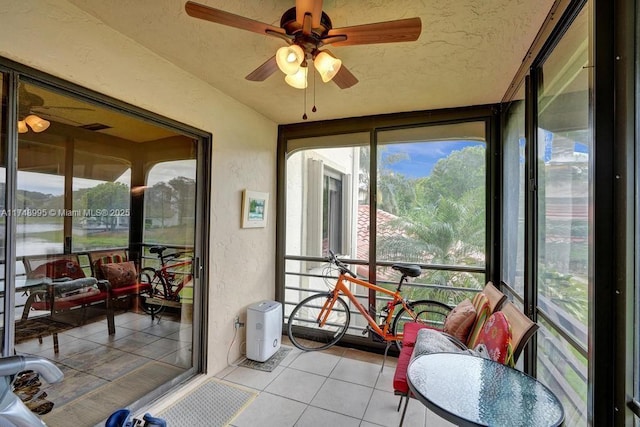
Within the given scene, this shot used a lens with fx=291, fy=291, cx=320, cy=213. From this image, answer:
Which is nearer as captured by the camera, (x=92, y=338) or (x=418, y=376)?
(x=418, y=376)

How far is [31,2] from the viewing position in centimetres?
144

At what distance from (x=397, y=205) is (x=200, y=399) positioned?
2.57 metres

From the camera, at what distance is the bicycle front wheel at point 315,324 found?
10.6 feet

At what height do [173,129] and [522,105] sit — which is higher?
[522,105]

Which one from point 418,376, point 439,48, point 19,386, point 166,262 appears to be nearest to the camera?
point 418,376

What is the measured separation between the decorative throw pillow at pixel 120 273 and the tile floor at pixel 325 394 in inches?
46.1

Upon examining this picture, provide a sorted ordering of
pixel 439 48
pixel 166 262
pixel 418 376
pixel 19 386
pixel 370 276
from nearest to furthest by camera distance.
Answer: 1. pixel 418 376
2. pixel 19 386
3. pixel 439 48
4. pixel 166 262
5. pixel 370 276

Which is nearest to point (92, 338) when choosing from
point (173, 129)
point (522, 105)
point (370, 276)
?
point (173, 129)

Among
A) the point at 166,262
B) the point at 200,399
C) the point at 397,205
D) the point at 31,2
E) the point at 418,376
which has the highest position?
the point at 31,2

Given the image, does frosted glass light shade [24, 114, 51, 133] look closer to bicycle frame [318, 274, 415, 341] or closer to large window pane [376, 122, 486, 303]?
bicycle frame [318, 274, 415, 341]

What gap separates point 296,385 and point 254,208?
67.5 inches

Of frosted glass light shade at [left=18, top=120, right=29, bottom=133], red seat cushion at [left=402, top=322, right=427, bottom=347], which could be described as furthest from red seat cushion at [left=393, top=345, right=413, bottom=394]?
frosted glass light shade at [left=18, top=120, right=29, bottom=133]

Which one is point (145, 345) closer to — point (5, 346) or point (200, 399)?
point (200, 399)

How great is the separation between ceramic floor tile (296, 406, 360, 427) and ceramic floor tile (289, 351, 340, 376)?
1.75ft
